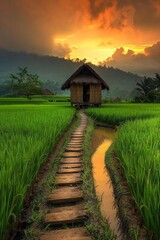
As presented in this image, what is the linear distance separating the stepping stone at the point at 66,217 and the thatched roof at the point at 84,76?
19840mm

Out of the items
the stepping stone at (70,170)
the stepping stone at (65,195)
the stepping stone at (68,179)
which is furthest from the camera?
the stepping stone at (70,170)

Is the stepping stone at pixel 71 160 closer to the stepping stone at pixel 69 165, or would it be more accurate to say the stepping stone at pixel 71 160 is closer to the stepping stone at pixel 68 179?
the stepping stone at pixel 69 165

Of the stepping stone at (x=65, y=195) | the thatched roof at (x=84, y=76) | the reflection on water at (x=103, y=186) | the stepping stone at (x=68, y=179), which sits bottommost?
the reflection on water at (x=103, y=186)

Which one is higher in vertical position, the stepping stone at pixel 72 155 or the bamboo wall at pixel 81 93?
the bamboo wall at pixel 81 93

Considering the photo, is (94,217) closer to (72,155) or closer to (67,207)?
(67,207)

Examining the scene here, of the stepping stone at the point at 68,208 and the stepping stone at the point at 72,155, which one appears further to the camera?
the stepping stone at the point at 72,155

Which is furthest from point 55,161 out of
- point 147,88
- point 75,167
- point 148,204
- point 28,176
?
point 147,88

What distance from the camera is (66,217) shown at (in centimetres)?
316

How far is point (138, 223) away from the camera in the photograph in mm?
3023

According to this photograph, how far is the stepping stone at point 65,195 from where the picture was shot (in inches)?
143

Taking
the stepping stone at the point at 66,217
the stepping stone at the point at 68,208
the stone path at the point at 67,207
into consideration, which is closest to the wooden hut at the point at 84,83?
the stone path at the point at 67,207

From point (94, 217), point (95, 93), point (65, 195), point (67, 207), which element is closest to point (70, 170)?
point (65, 195)

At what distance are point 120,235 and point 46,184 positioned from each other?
1.54 meters

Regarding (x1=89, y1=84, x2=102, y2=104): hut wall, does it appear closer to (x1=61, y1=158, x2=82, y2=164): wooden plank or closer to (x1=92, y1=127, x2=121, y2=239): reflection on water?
(x1=92, y1=127, x2=121, y2=239): reflection on water
